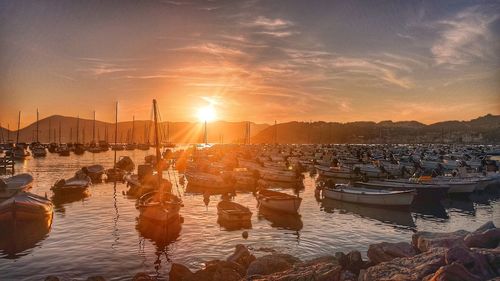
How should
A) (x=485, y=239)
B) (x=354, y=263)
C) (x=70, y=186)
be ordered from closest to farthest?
1. (x=485, y=239)
2. (x=354, y=263)
3. (x=70, y=186)

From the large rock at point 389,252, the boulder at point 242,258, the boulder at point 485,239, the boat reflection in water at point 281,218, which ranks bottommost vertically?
the boat reflection in water at point 281,218

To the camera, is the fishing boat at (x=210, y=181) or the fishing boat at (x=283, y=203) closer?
the fishing boat at (x=283, y=203)

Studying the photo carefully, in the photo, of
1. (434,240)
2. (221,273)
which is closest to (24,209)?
(221,273)

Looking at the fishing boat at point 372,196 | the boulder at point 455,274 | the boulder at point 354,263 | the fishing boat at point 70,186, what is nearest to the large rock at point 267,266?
the boulder at point 354,263

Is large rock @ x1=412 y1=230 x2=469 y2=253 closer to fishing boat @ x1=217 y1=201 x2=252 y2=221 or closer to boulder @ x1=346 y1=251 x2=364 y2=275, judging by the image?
boulder @ x1=346 y1=251 x2=364 y2=275

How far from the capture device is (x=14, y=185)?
46812 mm

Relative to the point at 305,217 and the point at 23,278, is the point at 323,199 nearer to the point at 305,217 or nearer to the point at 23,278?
the point at 305,217

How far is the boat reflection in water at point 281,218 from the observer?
32459 mm

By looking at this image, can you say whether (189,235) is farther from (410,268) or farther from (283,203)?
(410,268)

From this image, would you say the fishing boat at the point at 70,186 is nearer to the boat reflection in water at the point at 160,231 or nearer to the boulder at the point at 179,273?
the boat reflection in water at the point at 160,231

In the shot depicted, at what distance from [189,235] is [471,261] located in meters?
21.1

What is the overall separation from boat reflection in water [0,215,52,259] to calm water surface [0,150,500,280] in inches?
2.9

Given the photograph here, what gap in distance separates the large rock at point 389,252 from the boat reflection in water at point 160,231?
13.6 m

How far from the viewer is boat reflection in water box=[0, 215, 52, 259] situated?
82.9ft
